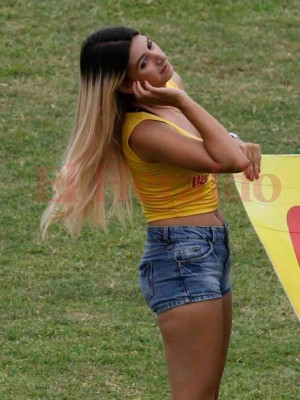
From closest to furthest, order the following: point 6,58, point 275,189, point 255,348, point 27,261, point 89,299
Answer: point 275,189 → point 255,348 → point 89,299 → point 27,261 → point 6,58

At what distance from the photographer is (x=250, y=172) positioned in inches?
169

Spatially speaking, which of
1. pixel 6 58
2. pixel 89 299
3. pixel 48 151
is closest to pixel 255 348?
pixel 89 299

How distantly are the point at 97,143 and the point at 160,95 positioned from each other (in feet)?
1.11

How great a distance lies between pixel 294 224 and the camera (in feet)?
15.1

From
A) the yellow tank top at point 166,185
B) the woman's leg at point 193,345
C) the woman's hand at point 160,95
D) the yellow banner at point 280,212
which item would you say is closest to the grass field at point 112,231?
the yellow banner at point 280,212

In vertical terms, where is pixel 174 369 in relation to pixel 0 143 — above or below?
above

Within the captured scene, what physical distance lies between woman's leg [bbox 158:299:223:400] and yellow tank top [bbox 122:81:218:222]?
36 centimetres

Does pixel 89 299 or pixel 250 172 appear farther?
pixel 89 299

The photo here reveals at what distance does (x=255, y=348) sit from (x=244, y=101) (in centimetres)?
428

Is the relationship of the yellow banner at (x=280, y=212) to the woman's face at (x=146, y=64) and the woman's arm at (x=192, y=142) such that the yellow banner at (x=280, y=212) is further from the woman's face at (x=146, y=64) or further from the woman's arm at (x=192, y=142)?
the woman's face at (x=146, y=64)

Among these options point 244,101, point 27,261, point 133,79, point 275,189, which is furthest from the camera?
point 244,101

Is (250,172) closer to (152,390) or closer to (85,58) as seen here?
(85,58)

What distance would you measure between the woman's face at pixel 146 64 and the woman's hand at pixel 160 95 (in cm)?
6

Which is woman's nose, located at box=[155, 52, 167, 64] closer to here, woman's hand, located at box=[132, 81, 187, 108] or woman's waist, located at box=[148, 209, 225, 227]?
woman's hand, located at box=[132, 81, 187, 108]
